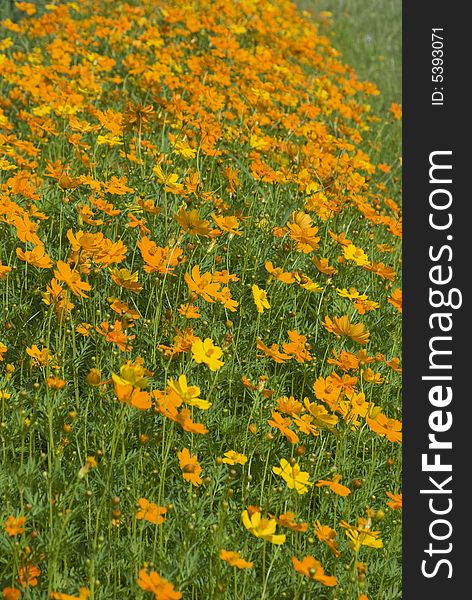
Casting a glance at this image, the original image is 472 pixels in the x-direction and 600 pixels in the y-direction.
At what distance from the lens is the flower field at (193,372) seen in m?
1.85

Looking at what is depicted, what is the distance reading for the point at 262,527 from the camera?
171 cm

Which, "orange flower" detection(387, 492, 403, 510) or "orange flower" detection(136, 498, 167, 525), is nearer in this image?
"orange flower" detection(136, 498, 167, 525)

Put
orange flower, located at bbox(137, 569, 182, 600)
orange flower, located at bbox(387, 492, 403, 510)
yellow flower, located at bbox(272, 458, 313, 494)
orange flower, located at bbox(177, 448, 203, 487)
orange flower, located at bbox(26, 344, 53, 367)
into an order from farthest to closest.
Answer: orange flower, located at bbox(26, 344, 53, 367), orange flower, located at bbox(387, 492, 403, 510), yellow flower, located at bbox(272, 458, 313, 494), orange flower, located at bbox(177, 448, 203, 487), orange flower, located at bbox(137, 569, 182, 600)

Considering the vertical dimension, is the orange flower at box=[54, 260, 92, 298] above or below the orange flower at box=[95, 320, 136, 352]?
above

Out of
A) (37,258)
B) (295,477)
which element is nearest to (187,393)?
(295,477)

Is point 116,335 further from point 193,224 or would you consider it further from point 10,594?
point 10,594

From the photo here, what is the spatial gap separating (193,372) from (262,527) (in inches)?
37.3

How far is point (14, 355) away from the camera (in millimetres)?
2561

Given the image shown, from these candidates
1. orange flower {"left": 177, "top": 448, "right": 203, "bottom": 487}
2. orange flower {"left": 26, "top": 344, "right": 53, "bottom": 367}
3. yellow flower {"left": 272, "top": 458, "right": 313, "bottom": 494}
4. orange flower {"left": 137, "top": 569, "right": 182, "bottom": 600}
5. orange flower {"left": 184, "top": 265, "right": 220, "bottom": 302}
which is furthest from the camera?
orange flower {"left": 184, "top": 265, "right": 220, "bottom": 302}

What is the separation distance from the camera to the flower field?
185 cm

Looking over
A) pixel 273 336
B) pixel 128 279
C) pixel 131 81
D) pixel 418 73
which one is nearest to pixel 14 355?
pixel 128 279

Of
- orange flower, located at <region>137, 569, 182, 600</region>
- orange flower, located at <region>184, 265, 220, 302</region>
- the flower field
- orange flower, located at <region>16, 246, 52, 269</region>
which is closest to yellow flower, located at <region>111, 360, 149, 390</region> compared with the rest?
the flower field

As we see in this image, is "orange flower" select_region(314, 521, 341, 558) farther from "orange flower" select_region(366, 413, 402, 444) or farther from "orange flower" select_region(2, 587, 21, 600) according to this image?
"orange flower" select_region(2, 587, 21, 600)

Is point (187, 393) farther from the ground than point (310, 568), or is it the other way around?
point (187, 393)
